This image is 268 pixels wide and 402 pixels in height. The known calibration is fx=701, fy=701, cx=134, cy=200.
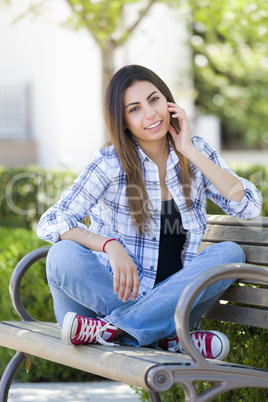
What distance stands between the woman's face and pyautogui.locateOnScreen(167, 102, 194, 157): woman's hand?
0.04 meters

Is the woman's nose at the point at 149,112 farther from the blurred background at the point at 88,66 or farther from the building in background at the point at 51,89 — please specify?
the building in background at the point at 51,89

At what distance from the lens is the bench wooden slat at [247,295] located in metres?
2.51

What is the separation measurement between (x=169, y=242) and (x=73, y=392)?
1.28m

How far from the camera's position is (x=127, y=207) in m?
2.74

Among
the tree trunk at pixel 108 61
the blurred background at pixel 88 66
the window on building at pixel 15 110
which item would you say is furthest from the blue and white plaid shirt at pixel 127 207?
the window on building at pixel 15 110

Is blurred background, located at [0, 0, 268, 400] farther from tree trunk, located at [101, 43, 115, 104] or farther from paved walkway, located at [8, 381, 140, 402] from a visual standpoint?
paved walkway, located at [8, 381, 140, 402]

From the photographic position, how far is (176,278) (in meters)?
2.47

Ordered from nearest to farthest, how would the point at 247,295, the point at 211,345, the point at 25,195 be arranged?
the point at 211,345 → the point at 247,295 → the point at 25,195

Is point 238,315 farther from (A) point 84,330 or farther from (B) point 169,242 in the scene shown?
(A) point 84,330

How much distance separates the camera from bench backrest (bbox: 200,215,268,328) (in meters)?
2.52

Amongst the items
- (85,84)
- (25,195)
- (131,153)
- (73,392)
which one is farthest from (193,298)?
(85,84)

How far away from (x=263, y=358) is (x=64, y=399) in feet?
3.92

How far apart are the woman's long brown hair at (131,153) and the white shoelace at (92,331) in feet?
1.42

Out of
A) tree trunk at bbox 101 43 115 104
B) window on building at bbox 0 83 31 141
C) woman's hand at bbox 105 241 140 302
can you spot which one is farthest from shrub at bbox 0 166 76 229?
window on building at bbox 0 83 31 141
